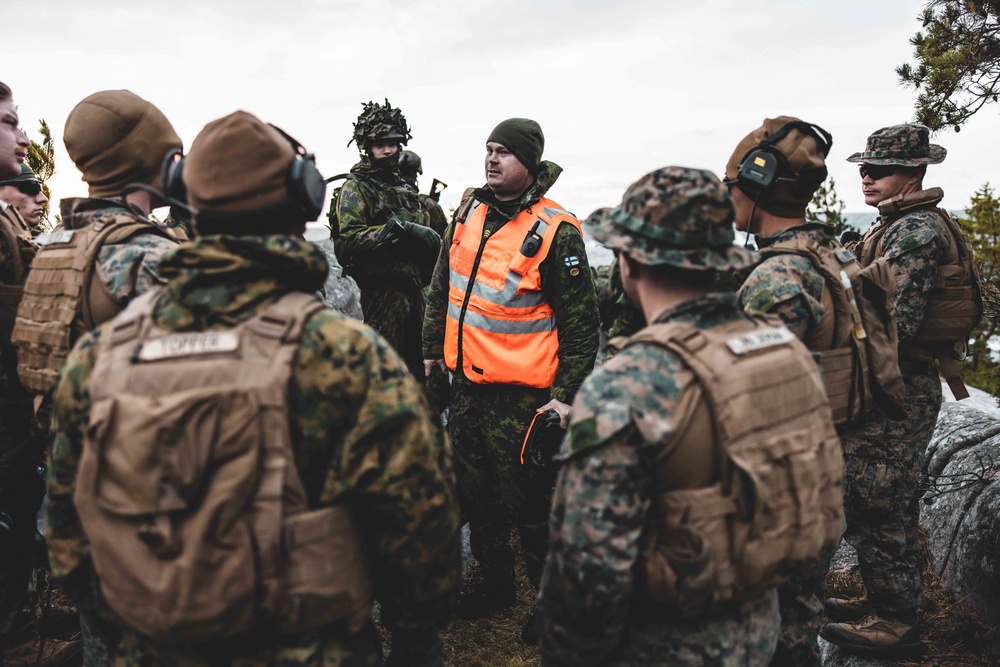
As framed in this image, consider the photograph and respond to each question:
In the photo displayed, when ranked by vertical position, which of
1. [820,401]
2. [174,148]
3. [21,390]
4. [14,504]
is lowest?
[14,504]

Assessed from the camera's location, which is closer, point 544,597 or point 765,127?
point 544,597

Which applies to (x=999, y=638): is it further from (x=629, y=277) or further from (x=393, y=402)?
(x=393, y=402)

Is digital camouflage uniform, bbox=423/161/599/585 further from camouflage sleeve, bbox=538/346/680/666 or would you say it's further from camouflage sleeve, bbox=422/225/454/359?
camouflage sleeve, bbox=538/346/680/666

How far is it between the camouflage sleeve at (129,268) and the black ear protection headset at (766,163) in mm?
2542

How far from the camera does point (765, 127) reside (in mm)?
3525

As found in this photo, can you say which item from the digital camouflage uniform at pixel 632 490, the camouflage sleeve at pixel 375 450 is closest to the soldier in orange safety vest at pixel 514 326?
the digital camouflage uniform at pixel 632 490

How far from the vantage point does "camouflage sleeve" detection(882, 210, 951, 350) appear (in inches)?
174

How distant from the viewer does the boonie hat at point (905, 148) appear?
4.59 metres

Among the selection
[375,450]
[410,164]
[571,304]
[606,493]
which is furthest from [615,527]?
[410,164]

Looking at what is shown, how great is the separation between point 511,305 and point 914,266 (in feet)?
8.27

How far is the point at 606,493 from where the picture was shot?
1.93 m

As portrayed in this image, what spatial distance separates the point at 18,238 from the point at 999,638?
5.70m

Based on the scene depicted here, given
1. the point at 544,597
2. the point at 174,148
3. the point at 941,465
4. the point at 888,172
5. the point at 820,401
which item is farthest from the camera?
the point at 941,465

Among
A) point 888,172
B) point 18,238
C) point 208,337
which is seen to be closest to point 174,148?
point 18,238
